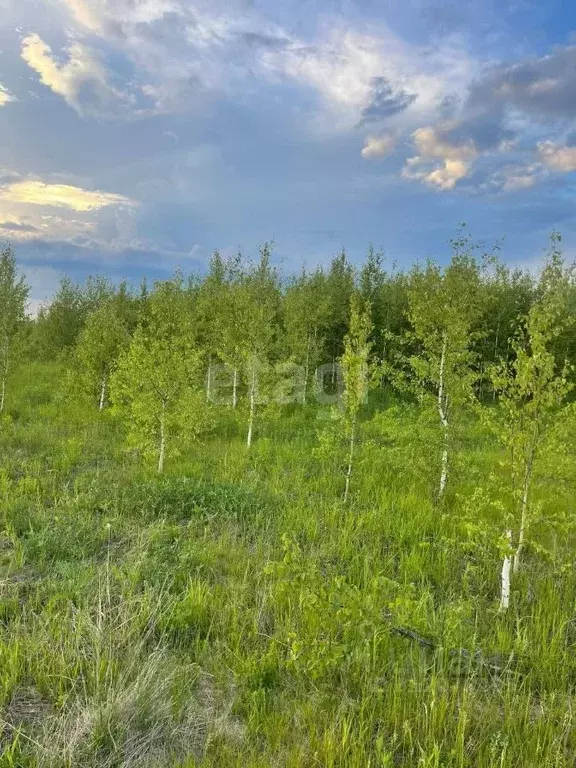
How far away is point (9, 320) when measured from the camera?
63.7 ft

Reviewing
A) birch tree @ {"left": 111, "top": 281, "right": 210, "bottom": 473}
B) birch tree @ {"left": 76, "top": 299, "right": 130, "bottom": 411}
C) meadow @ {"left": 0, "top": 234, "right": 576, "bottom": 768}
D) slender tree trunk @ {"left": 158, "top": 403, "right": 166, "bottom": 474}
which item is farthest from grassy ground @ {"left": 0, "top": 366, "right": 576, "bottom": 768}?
birch tree @ {"left": 76, "top": 299, "right": 130, "bottom": 411}

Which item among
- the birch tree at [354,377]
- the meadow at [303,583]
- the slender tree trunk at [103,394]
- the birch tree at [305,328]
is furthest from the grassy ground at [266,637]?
the birch tree at [305,328]

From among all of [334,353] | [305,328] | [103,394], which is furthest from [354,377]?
[334,353]

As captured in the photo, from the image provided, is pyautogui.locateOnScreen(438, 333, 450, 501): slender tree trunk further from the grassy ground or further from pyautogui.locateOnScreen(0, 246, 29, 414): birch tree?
pyautogui.locateOnScreen(0, 246, 29, 414): birch tree

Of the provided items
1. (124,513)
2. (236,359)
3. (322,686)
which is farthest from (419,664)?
(236,359)

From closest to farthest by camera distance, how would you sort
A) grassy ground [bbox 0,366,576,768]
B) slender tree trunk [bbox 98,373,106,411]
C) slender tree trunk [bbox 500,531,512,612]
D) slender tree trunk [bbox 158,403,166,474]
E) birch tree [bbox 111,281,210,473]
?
grassy ground [bbox 0,366,576,768]
slender tree trunk [bbox 500,531,512,612]
slender tree trunk [bbox 158,403,166,474]
birch tree [bbox 111,281,210,473]
slender tree trunk [bbox 98,373,106,411]

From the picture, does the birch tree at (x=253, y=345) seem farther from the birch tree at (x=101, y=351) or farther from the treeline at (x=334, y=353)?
the birch tree at (x=101, y=351)

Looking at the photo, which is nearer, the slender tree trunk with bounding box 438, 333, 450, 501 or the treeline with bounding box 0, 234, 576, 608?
the treeline with bounding box 0, 234, 576, 608

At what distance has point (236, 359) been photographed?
58.6 feet

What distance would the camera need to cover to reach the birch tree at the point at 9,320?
61.7 feet
